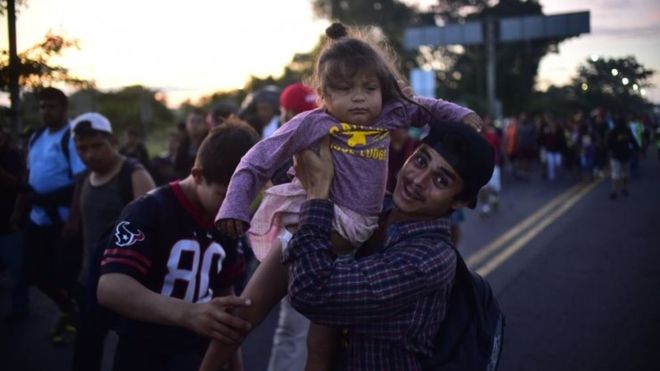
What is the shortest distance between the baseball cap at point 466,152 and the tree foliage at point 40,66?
1.88 metres

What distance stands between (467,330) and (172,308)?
0.97 metres

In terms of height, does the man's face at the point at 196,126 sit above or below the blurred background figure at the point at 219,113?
below

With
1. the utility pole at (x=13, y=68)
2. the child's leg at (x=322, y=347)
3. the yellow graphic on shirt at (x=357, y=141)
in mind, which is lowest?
the child's leg at (x=322, y=347)

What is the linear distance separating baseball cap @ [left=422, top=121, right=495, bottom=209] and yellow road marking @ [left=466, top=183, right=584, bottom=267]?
583 cm

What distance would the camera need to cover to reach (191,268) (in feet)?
8.73

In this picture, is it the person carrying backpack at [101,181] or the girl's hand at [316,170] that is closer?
the girl's hand at [316,170]

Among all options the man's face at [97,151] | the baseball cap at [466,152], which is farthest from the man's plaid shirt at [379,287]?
the man's face at [97,151]

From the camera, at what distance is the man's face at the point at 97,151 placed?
14.3 feet

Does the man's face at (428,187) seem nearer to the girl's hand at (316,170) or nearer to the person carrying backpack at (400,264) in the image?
the person carrying backpack at (400,264)

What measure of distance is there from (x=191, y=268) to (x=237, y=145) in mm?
538

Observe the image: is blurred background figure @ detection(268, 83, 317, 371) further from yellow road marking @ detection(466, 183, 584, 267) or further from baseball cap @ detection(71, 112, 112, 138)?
yellow road marking @ detection(466, 183, 584, 267)

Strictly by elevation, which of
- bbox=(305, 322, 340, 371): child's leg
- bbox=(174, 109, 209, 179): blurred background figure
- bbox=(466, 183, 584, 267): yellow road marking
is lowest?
bbox=(466, 183, 584, 267): yellow road marking

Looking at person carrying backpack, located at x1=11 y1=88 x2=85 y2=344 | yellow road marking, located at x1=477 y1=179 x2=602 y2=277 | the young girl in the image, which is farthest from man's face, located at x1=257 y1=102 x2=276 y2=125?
the young girl

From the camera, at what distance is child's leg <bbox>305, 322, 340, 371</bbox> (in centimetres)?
227
